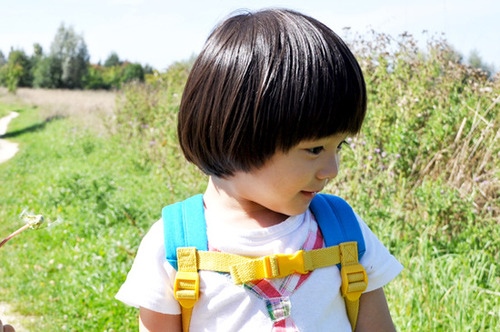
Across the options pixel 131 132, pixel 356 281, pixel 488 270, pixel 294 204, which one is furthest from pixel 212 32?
pixel 131 132

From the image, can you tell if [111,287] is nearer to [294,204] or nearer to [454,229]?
[454,229]

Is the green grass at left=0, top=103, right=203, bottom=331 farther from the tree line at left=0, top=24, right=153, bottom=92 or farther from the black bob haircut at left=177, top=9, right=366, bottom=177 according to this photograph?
the tree line at left=0, top=24, right=153, bottom=92

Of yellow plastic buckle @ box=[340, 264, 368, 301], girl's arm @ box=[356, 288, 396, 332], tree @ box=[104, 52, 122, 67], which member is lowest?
tree @ box=[104, 52, 122, 67]

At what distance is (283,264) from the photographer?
146 centimetres

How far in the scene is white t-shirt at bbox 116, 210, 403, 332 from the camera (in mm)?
1465

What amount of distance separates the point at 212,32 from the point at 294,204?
41cm

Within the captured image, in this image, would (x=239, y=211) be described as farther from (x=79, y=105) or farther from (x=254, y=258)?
(x=79, y=105)

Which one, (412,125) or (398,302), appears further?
(412,125)

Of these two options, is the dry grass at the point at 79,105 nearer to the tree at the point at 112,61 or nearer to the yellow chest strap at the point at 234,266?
the yellow chest strap at the point at 234,266

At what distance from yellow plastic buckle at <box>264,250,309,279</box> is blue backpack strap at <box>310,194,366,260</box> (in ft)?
0.29

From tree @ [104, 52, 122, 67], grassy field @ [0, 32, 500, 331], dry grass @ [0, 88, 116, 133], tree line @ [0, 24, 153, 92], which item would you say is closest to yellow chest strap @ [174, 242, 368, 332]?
grassy field @ [0, 32, 500, 331]

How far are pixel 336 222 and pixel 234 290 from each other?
27cm

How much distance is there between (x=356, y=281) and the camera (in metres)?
1.51

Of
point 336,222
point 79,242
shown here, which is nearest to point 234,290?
point 336,222
